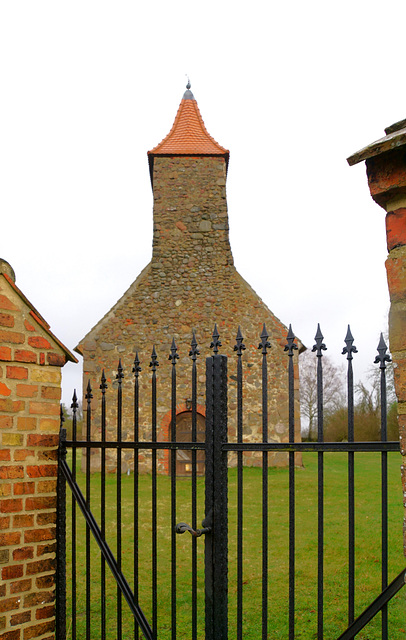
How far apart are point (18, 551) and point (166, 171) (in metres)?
13.0

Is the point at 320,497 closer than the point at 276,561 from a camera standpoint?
Yes

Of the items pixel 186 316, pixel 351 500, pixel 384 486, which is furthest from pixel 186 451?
pixel 384 486

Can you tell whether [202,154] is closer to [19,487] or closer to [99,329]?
[99,329]

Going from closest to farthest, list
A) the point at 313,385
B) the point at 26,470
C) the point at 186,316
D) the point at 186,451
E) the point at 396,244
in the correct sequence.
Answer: the point at 396,244
the point at 26,470
the point at 186,451
the point at 186,316
the point at 313,385

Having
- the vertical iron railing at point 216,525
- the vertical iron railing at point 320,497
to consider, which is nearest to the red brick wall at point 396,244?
the vertical iron railing at point 320,497

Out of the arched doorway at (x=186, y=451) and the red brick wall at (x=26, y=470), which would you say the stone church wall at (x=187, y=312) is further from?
the red brick wall at (x=26, y=470)

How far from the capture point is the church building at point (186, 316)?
1328cm

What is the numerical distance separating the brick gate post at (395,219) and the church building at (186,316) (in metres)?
10.8

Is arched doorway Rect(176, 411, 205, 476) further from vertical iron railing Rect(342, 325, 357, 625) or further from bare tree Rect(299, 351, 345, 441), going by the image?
bare tree Rect(299, 351, 345, 441)

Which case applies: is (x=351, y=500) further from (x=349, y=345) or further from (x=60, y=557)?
(x=60, y=557)

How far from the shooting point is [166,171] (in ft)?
49.2

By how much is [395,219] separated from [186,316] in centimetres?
1201

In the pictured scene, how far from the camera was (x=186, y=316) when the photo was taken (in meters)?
14.0

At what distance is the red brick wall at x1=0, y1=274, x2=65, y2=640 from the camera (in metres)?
3.34
